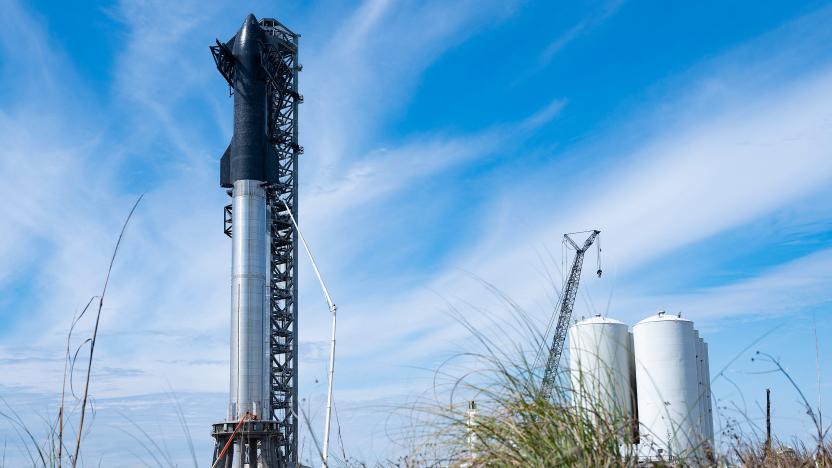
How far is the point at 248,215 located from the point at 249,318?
5.62 meters

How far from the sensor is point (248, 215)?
4372cm

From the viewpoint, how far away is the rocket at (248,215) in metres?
42.2

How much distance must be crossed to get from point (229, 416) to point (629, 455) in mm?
38783

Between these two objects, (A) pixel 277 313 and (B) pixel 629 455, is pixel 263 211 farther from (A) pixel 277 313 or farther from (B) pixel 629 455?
(B) pixel 629 455

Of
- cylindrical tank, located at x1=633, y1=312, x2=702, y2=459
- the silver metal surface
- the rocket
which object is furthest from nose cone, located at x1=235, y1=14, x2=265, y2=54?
cylindrical tank, located at x1=633, y1=312, x2=702, y2=459

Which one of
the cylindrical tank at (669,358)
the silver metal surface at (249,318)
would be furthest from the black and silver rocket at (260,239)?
the cylindrical tank at (669,358)

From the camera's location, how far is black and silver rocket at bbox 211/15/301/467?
Result: 4222 centimetres

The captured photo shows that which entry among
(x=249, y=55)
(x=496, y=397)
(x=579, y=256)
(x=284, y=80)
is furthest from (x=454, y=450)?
(x=579, y=256)

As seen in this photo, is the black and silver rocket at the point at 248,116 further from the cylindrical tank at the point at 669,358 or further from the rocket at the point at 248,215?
the cylindrical tank at the point at 669,358

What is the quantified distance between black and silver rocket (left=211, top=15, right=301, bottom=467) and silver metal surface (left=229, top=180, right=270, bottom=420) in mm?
52

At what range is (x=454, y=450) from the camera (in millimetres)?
6867

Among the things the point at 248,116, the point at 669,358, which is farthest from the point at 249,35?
the point at 669,358

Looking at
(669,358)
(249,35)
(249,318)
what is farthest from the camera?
(249,35)

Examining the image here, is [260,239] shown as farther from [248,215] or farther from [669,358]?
[669,358]
